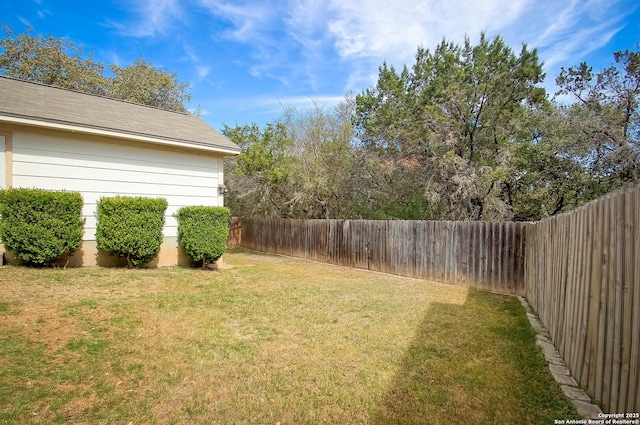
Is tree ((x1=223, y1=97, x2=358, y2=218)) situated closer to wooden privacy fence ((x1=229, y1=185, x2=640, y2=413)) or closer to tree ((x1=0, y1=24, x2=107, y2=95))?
wooden privacy fence ((x1=229, y1=185, x2=640, y2=413))

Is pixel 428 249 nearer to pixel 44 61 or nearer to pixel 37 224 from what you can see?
pixel 37 224

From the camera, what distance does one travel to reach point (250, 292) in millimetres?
6188

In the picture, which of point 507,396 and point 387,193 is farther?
point 387,193

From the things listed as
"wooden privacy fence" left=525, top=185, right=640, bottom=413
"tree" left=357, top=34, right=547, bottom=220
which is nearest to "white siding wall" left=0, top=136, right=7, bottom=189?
"wooden privacy fence" left=525, top=185, right=640, bottom=413

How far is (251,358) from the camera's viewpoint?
3402mm

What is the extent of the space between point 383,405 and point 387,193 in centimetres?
1120

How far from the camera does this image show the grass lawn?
2.49 m

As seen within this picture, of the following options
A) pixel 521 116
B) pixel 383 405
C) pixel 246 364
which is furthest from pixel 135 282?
pixel 521 116

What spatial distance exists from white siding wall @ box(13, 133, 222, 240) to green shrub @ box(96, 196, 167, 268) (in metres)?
0.77

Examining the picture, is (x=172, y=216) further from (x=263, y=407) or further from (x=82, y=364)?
(x=263, y=407)

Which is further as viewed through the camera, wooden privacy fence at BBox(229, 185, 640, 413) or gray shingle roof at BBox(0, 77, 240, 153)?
gray shingle roof at BBox(0, 77, 240, 153)

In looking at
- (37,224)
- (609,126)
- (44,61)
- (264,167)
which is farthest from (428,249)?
(44,61)

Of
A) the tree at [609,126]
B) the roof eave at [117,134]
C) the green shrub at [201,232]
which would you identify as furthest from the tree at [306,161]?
the tree at [609,126]

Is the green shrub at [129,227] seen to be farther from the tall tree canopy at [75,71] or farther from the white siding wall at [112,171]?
the tall tree canopy at [75,71]
